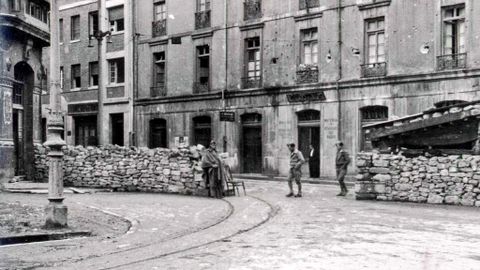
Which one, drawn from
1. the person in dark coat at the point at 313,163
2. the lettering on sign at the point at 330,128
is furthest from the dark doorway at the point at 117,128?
the lettering on sign at the point at 330,128

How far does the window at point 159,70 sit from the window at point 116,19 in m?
3.34

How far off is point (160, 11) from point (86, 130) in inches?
363

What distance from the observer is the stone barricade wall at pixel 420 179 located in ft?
53.7

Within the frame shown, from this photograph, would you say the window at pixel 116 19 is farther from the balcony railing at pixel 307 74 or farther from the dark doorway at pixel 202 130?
the balcony railing at pixel 307 74

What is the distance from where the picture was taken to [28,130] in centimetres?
2161

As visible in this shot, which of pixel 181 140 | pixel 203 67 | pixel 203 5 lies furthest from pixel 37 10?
pixel 181 140

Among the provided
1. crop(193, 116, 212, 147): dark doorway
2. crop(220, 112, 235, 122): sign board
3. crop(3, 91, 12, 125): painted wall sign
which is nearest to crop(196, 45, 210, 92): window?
crop(193, 116, 212, 147): dark doorway

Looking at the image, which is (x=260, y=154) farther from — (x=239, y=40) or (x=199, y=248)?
(x=199, y=248)

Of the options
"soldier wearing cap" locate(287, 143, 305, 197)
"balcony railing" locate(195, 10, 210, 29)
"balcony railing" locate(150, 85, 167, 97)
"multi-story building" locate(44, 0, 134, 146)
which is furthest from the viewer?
"multi-story building" locate(44, 0, 134, 146)

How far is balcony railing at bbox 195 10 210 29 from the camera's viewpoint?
33.2 meters

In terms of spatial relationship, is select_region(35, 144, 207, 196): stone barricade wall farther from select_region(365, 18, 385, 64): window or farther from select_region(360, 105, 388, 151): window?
select_region(365, 18, 385, 64): window

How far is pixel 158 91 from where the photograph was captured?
35844 millimetres

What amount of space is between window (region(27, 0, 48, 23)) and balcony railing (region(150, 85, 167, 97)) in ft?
45.8

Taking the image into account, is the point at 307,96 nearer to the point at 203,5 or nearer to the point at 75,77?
the point at 203,5
